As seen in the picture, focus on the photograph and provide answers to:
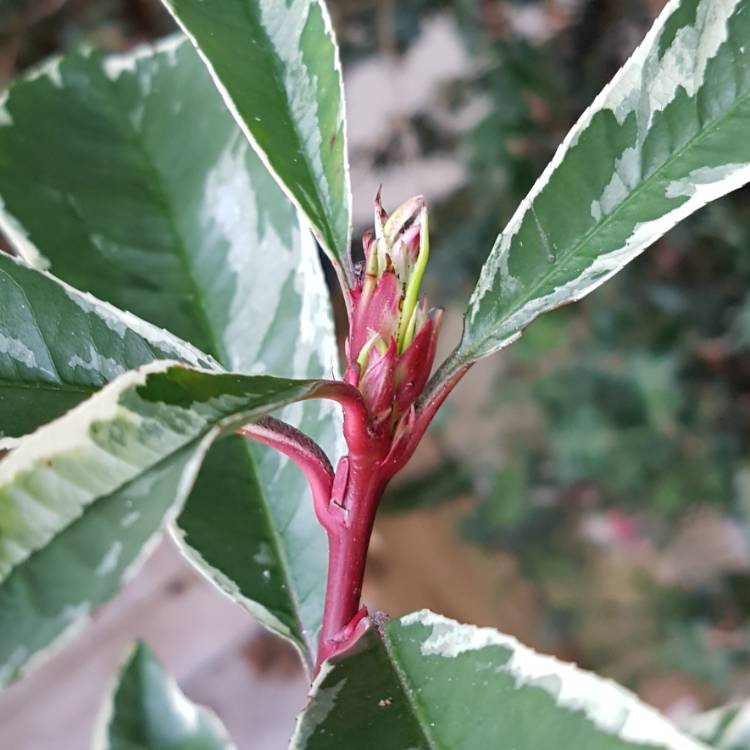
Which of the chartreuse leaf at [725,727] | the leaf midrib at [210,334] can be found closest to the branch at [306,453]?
the leaf midrib at [210,334]

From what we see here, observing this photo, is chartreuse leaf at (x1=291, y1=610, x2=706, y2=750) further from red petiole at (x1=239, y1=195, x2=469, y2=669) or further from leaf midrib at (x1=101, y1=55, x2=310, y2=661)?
leaf midrib at (x1=101, y1=55, x2=310, y2=661)

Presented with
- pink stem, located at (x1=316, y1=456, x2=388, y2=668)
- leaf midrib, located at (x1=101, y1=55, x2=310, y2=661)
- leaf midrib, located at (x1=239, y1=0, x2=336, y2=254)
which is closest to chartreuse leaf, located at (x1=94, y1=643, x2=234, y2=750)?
leaf midrib, located at (x1=101, y1=55, x2=310, y2=661)

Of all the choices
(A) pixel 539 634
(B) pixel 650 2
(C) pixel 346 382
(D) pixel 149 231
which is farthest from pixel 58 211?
(A) pixel 539 634

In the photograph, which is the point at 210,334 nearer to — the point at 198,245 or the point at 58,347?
the point at 198,245

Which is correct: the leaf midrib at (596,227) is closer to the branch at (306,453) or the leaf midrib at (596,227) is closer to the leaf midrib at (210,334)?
the branch at (306,453)

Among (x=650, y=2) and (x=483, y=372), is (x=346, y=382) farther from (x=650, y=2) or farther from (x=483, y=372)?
(x=483, y=372)
